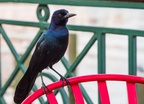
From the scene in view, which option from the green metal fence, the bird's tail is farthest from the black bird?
the green metal fence

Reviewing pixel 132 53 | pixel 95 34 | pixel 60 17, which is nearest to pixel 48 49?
pixel 60 17

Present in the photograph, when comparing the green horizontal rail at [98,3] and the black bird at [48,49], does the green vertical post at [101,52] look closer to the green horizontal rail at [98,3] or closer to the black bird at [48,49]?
the green horizontal rail at [98,3]

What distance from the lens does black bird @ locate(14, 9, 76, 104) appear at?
2604mm

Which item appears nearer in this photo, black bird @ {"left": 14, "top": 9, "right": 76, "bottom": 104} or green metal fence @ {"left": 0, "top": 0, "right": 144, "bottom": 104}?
black bird @ {"left": 14, "top": 9, "right": 76, "bottom": 104}

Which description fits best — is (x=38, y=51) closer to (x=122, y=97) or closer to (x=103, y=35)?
(x=103, y=35)

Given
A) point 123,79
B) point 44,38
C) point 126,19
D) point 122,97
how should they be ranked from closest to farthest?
point 123,79 < point 44,38 < point 122,97 < point 126,19

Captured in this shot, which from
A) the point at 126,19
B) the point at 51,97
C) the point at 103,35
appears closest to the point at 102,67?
the point at 103,35

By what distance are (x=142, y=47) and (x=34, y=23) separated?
7.23 metres

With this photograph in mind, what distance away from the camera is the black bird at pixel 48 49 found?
2.60 meters

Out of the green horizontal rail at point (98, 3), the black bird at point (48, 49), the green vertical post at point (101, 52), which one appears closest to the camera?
the black bird at point (48, 49)

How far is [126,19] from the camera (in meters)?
13.8

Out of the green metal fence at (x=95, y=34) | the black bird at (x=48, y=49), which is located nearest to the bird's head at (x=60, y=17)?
the black bird at (x=48, y=49)

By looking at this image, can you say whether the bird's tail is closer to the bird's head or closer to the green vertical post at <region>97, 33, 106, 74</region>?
the bird's head

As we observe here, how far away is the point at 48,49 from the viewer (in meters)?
2.62
